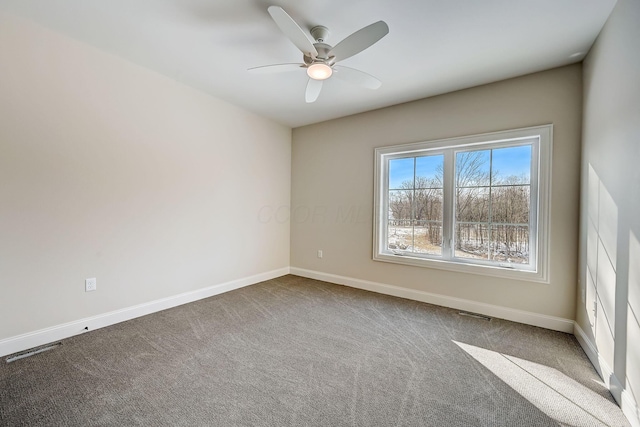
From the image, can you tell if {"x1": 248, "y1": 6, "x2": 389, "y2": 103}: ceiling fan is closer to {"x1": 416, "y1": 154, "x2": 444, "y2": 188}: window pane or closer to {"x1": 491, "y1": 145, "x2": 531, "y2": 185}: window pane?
{"x1": 416, "y1": 154, "x2": 444, "y2": 188}: window pane

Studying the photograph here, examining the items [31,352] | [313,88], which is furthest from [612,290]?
[31,352]

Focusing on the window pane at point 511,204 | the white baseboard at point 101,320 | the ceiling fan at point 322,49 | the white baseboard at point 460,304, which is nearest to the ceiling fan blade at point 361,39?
the ceiling fan at point 322,49

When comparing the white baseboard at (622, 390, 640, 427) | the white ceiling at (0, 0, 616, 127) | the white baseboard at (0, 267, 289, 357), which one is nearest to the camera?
the white baseboard at (622, 390, 640, 427)

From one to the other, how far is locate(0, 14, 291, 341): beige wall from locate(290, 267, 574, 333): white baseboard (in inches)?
63.8

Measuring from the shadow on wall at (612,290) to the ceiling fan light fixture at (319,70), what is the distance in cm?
219

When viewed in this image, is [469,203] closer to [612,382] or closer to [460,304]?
[460,304]

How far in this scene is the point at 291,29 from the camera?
5.71 feet

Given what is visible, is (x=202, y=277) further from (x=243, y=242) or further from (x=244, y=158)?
(x=244, y=158)

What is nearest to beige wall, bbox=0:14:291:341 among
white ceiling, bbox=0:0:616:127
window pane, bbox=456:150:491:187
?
white ceiling, bbox=0:0:616:127

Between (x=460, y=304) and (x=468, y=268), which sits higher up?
(x=468, y=268)

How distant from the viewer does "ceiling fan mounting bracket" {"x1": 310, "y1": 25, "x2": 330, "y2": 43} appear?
2070 mm

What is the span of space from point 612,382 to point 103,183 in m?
4.21

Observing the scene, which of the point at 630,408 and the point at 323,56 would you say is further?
the point at 323,56

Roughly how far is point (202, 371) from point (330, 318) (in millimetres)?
1332
